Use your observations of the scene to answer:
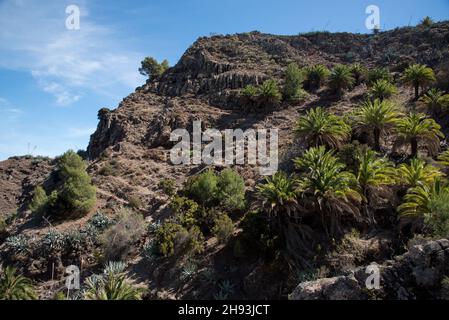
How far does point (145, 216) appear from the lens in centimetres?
2598

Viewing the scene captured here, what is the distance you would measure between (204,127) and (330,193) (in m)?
20.0

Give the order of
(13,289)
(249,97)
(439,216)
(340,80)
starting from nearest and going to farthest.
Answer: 1. (439,216)
2. (13,289)
3. (340,80)
4. (249,97)

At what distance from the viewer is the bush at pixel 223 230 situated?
69.5 ft

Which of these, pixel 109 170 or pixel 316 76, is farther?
pixel 316 76

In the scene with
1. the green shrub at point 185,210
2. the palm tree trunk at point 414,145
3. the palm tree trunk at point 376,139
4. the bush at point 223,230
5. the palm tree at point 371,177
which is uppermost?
the palm tree trunk at point 376,139

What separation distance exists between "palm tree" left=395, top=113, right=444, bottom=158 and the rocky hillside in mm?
6642

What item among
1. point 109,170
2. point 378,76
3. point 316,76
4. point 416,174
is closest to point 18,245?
point 109,170

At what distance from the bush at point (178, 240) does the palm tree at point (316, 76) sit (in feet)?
82.8

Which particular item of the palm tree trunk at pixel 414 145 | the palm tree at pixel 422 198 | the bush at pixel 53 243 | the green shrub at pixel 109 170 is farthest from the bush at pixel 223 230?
the green shrub at pixel 109 170

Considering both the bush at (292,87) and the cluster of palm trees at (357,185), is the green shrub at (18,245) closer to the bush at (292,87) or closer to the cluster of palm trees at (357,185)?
the cluster of palm trees at (357,185)

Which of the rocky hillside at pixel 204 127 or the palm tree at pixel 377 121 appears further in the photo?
the palm tree at pixel 377 121

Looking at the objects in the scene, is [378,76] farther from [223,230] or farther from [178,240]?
[178,240]

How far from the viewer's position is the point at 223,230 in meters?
21.1
